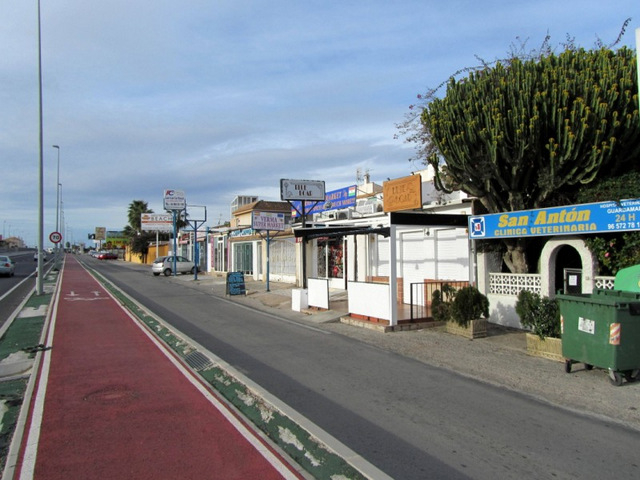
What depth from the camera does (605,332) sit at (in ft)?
22.9

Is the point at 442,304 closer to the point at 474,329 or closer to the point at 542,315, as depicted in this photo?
the point at 474,329

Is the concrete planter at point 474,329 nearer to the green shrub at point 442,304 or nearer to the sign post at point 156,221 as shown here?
the green shrub at point 442,304

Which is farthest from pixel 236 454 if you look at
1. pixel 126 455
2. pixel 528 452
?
pixel 528 452

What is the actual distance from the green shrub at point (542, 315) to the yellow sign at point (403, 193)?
18.2 feet

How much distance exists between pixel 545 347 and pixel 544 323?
441 mm

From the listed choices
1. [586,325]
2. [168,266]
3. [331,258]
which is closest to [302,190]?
[331,258]

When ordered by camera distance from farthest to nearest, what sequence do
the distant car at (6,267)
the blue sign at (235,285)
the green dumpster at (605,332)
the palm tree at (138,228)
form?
the palm tree at (138,228) < the distant car at (6,267) < the blue sign at (235,285) < the green dumpster at (605,332)

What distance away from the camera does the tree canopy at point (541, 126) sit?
10031 millimetres

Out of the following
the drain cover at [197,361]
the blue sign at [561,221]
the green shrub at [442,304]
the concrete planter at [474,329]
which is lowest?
the drain cover at [197,361]

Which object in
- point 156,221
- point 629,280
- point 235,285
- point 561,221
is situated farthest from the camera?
point 156,221

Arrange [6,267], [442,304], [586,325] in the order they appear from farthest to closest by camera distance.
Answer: [6,267] < [442,304] < [586,325]

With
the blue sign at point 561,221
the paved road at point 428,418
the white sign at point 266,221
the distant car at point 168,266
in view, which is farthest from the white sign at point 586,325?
the distant car at point 168,266

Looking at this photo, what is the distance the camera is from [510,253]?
12258mm

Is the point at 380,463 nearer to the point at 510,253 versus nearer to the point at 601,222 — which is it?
the point at 601,222
